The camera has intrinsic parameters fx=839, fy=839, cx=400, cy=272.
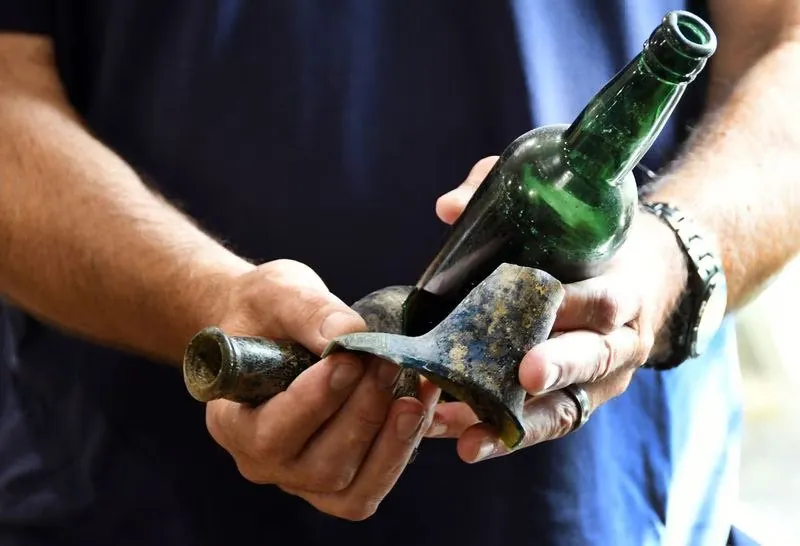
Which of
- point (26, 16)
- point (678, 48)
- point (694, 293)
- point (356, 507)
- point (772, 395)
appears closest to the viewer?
point (678, 48)

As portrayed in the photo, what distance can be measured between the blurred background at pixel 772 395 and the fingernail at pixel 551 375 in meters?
0.80

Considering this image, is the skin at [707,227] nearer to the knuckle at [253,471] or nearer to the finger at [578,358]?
the finger at [578,358]

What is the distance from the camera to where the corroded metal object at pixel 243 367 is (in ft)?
1.53

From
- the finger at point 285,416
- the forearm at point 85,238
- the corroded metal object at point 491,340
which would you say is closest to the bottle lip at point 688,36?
the corroded metal object at point 491,340

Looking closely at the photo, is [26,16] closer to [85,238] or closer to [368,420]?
[85,238]

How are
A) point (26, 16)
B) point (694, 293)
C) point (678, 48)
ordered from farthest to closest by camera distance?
point (26, 16) → point (694, 293) → point (678, 48)

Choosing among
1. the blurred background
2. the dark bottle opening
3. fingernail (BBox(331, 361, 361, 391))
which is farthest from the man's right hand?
the blurred background

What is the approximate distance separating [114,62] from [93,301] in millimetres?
222

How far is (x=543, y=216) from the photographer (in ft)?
1.62

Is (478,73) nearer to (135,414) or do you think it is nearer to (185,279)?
(185,279)

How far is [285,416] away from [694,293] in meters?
0.34

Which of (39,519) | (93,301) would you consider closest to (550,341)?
(93,301)

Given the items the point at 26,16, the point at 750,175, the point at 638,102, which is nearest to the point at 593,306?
the point at 638,102

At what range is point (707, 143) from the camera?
0.79 metres
